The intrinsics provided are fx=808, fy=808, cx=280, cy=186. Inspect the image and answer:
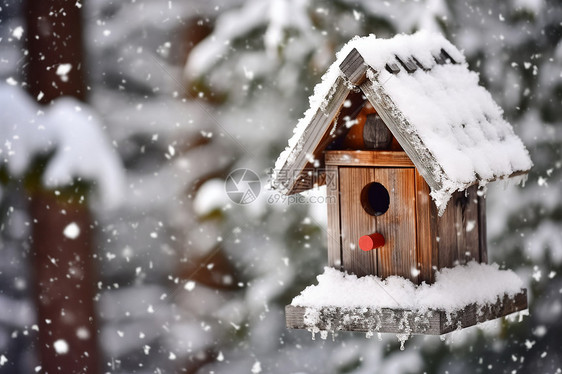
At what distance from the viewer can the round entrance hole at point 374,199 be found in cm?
262

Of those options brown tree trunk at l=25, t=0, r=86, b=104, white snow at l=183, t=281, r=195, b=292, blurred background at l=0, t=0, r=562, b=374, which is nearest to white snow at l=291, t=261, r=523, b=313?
blurred background at l=0, t=0, r=562, b=374

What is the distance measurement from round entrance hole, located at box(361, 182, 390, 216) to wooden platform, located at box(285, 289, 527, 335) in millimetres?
342

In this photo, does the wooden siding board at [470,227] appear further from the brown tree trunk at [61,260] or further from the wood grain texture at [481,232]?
the brown tree trunk at [61,260]

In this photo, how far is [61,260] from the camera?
446 centimetres

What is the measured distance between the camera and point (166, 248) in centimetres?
439

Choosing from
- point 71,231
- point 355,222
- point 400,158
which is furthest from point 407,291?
point 71,231

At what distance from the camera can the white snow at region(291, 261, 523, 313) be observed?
7.97ft

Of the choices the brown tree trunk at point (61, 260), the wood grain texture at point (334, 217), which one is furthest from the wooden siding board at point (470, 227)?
the brown tree trunk at point (61, 260)

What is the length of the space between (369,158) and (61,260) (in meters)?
2.46

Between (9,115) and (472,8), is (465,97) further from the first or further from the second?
(9,115)

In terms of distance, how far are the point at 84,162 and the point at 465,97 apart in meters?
2.44

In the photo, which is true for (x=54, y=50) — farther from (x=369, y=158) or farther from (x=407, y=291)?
(x=407, y=291)

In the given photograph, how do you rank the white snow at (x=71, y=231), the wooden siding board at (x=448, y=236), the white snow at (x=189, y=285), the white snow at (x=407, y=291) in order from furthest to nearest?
the white snow at (x=71, y=231) < the white snow at (x=189, y=285) < the wooden siding board at (x=448, y=236) < the white snow at (x=407, y=291)

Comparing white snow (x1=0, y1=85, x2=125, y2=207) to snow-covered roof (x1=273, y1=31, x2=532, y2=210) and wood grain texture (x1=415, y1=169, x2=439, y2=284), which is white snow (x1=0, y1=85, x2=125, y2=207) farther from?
wood grain texture (x1=415, y1=169, x2=439, y2=284)
